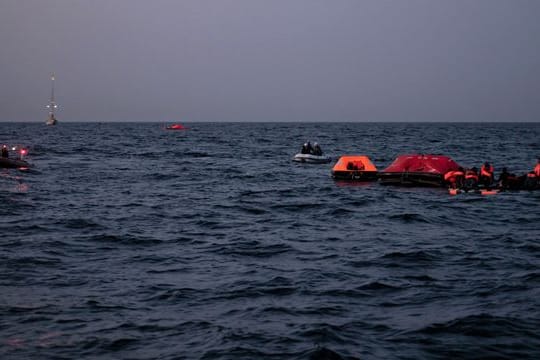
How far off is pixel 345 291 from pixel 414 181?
945 inches

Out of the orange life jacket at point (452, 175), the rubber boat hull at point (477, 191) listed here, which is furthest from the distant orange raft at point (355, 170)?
the rubber boat hull at point (477, 191)

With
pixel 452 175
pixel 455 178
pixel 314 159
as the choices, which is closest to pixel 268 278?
pixel 455 178

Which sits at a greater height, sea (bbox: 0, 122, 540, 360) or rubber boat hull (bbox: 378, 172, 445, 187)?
rubber boat hull (bbox: 378, 172, 445, 187)

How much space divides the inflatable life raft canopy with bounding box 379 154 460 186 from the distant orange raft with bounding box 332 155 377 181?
1840 mm

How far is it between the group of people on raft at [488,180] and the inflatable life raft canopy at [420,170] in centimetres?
137

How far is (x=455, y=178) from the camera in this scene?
3388 cm

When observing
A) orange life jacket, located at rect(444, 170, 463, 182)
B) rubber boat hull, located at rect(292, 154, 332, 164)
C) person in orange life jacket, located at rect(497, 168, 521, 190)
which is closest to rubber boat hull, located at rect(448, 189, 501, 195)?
person in orange life jacket, located at rect(497, 168, 521, 190)

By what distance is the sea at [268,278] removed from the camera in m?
10.3

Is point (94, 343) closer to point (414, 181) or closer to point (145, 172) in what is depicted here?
point (414, 181)

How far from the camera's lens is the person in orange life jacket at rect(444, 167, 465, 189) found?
33562mm

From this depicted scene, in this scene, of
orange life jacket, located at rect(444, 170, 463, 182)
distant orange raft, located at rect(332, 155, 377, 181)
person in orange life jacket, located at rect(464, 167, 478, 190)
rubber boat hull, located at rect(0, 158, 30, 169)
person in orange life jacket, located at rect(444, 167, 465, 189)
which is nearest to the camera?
person in orange life jacket, located at rect(464, 167, 478, 190)

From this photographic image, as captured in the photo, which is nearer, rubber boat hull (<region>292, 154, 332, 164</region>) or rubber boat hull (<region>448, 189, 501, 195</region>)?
rubber boat hull (<region>448, 189, 501, 195</region>)

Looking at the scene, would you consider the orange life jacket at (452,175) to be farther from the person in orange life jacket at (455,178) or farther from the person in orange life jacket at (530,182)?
the person in orange life jacket at (530,182)

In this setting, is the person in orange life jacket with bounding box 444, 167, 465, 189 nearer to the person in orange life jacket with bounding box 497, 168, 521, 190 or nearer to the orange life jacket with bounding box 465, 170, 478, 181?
the orange life jacket with bounding box 465, 170, 478, 181
